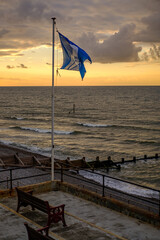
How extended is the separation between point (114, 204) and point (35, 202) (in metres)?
2.50

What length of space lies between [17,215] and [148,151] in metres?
35.5

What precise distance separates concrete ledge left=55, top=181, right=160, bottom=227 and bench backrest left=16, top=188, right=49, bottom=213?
7.20 ft

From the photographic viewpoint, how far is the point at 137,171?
3080 centimetres

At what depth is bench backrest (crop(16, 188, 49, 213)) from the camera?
769 centimetres

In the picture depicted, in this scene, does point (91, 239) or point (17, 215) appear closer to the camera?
point (91, 239)

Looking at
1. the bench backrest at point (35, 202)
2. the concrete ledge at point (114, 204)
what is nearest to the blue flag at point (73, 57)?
the concrete ledge at point (114, 204)

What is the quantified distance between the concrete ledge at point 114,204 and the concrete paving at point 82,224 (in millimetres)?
140

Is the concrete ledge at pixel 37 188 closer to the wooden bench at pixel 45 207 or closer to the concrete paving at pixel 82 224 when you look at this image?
the concrete paving at pixel 82 224

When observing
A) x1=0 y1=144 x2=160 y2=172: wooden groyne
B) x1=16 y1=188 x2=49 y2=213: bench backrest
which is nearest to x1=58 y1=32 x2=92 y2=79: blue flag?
x1=16 y1=188 x2=49 y2=213: bench backrest

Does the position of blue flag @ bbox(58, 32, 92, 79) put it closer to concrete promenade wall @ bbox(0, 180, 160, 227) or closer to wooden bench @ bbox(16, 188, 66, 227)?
concrete promenade wall @ bbox(0, 180, 160, 227)

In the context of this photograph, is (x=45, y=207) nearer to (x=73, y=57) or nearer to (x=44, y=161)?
(x=73, y=57)

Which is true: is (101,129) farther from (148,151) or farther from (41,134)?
(148,151)

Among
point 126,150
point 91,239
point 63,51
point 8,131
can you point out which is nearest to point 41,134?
point 8,131

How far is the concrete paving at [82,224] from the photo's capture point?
7234 mm
